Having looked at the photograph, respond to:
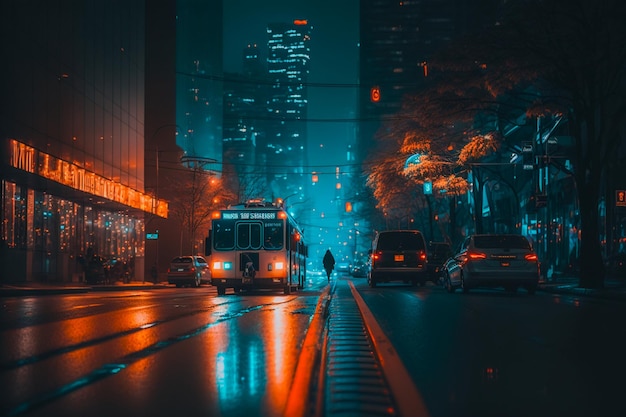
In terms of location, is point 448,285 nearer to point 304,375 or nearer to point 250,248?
point 250,248

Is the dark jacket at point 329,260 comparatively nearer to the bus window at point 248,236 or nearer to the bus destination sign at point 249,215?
the bus destination sign at point 249,215

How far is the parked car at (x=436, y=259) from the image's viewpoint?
45741 millimetres

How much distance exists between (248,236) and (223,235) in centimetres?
98

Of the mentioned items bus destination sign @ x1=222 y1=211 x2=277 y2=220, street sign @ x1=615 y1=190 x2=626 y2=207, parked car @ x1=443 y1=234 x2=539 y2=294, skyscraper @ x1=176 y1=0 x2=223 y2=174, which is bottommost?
parked car @ x1=443 y1=234 x2=539 y2=294

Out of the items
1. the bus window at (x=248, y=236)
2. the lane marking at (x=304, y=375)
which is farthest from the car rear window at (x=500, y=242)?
the lane marking at (x=304, y=375)

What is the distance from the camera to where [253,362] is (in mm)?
9500

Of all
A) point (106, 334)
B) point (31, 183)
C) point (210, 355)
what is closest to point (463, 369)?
point (210, 355)

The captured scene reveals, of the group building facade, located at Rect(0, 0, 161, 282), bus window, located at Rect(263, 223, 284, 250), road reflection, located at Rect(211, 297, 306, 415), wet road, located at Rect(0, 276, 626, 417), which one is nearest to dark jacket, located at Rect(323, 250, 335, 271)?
building facade, located at Rect(0, 0, 161, 282)

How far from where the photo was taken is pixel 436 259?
46250 mm

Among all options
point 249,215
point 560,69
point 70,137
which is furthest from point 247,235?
point 70,137

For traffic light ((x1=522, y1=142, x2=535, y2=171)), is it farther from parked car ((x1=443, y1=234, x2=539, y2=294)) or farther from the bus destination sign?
the bus destination sign

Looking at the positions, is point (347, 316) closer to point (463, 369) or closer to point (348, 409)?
point (463, 369)

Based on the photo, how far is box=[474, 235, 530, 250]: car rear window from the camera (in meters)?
26.5

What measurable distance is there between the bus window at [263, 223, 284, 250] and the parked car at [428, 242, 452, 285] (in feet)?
53.2
